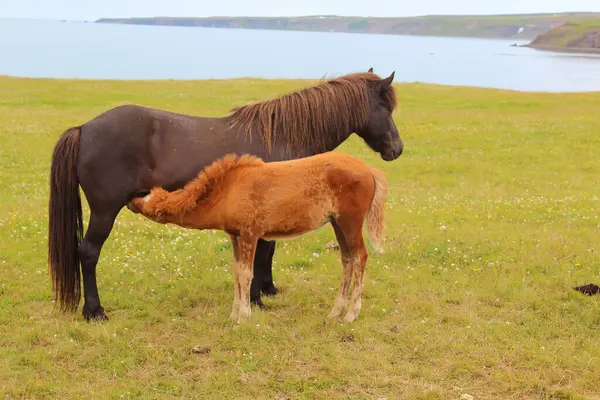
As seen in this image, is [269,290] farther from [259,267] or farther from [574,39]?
[574,39]

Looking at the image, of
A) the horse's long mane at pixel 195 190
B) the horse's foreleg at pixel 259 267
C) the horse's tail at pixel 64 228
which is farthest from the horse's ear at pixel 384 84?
the horse's tail at pixel 64 228

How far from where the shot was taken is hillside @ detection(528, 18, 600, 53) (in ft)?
485

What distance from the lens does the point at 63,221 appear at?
7457 millimetres

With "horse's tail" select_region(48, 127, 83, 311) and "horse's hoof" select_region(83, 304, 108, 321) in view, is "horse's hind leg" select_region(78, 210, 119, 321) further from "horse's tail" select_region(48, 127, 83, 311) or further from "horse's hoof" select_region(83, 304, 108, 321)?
"horse's tail" select_region(48, 127, 83, 311)

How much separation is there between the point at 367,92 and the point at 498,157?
14293 millimetres

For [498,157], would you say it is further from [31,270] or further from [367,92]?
[31,270]

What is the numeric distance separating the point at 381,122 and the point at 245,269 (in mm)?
3246

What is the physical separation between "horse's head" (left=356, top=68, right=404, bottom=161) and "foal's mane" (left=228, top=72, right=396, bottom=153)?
36 mm

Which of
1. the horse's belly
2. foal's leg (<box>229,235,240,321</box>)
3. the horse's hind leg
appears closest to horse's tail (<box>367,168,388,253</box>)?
the horse's belly

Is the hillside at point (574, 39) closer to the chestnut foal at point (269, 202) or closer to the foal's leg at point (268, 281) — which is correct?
the foal's leg at point (268, 281)

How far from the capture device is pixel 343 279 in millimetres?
7723

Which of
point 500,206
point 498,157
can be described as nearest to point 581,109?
point 498,157

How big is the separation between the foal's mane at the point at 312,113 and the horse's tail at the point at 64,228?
2284 mm

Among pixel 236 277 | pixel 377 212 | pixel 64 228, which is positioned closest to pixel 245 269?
pixel 236 277
